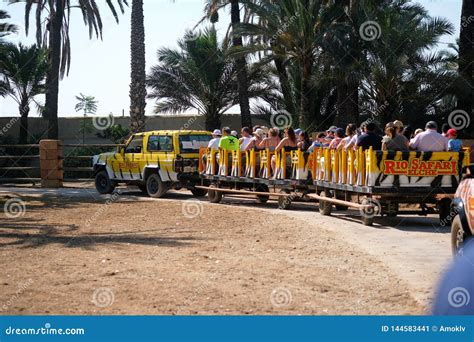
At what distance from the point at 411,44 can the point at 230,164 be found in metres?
8.10

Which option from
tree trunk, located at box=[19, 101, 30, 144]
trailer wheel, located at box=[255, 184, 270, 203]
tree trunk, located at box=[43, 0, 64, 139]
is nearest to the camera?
trailer wheel, located at box=[255, 184, 270, 203]

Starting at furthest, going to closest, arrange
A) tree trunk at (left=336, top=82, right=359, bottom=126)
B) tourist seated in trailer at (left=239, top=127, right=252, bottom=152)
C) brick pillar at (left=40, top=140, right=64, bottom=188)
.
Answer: brick pillar at (left=40, top=140, right=64, bottom=188)
tree trunk at (left=336, top=82, right=359, bottom=126)
tourist seated in trailer at (left=239, top=127, right=252, bottom=152)

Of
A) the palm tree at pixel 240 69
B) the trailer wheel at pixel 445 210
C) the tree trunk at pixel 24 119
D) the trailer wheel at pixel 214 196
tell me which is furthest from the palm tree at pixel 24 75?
the trailer wheel at pixel 445 210

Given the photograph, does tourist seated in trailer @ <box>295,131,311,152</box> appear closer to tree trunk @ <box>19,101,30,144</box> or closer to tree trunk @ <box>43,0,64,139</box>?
tree trunk @ <box>43,0,64,139</box>

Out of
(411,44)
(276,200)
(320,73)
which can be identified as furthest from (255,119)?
(276,200)

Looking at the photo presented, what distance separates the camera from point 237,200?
23641 mm

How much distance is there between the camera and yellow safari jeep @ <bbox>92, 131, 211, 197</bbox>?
23.2 meters

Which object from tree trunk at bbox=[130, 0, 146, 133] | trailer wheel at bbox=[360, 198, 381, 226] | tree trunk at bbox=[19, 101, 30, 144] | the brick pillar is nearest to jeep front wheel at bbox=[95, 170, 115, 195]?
the brick pillar

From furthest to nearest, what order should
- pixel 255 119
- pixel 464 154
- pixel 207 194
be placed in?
pixel 255 119 → pixel 207 194 → pixel 464 154

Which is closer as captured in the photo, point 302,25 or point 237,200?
point 237,200

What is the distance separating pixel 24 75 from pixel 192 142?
1617cm

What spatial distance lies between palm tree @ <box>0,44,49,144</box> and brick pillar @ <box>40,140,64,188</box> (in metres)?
7.98

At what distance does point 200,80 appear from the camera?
112 ft

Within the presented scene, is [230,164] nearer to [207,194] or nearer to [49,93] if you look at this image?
[207,194]
